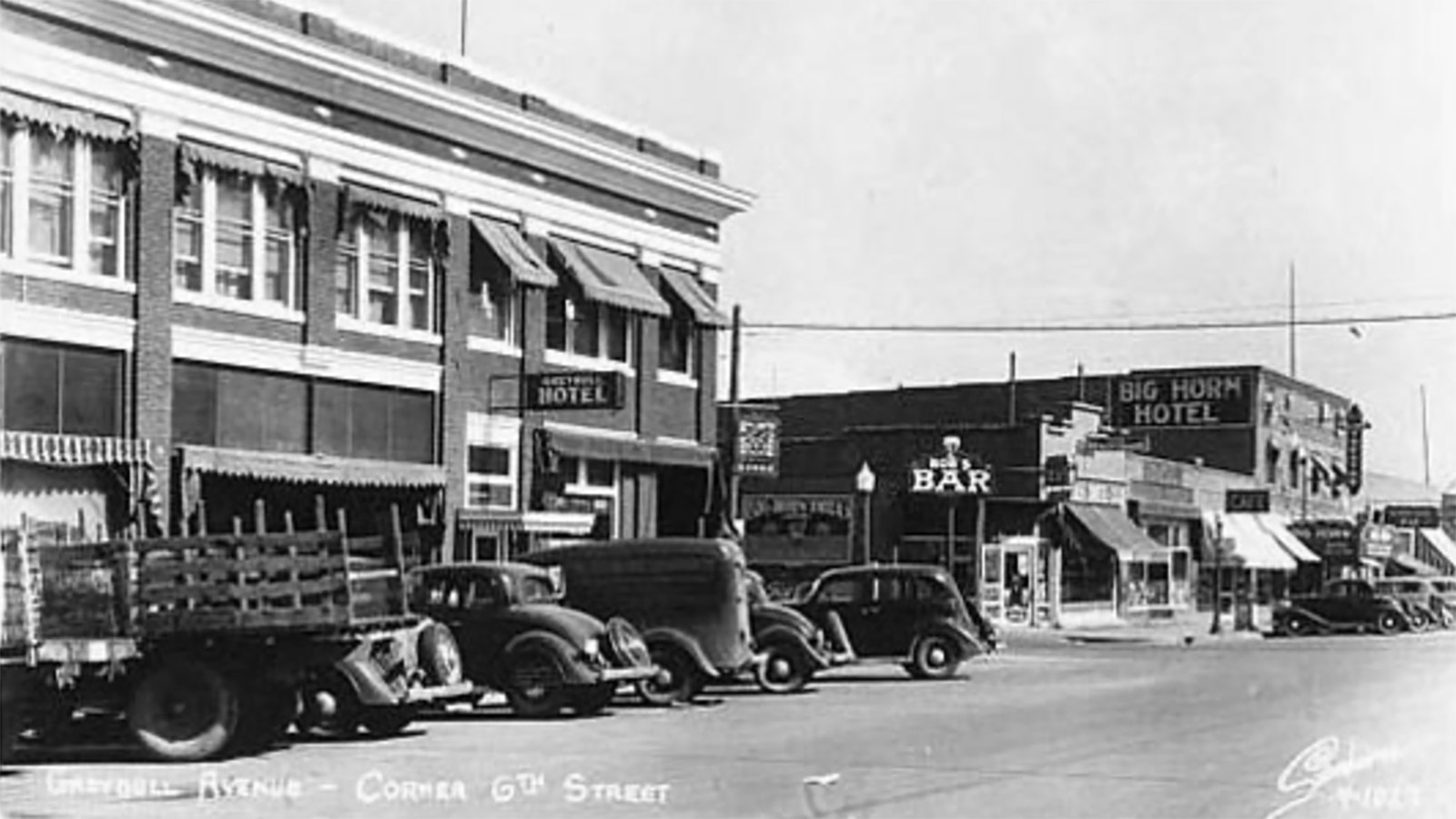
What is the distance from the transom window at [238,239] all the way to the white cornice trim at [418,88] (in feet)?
5.04

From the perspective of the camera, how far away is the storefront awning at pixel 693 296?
31.1 metres

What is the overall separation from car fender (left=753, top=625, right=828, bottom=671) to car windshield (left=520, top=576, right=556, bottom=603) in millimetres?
3790

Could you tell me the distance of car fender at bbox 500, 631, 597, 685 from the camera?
17.9 metres

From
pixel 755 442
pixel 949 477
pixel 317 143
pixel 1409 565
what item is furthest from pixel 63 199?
pixel 1409 565

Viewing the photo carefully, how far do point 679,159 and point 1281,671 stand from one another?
12223 mm

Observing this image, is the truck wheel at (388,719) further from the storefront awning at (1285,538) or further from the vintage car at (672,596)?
the storefront awning at (1285,538)

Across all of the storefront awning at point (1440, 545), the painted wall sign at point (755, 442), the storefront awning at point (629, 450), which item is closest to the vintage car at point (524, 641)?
the storefront awning at point (629, 450)

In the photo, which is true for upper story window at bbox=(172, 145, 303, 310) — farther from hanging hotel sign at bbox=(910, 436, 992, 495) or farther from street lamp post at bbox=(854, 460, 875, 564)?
hanging hotel sign at bbox=(910, 436, 992, 495)

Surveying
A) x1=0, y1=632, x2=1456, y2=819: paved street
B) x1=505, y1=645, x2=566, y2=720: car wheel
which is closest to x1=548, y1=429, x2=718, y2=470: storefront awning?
x1=0, y1=632, x2=1456, y2=819: paved street

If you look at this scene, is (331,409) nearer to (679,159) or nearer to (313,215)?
(313,215)

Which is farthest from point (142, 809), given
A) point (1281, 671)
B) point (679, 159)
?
point (679, 159)

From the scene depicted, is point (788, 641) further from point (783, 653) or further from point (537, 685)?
point (537, 685)

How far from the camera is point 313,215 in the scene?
80.4 feet

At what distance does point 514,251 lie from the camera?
2716 cm
